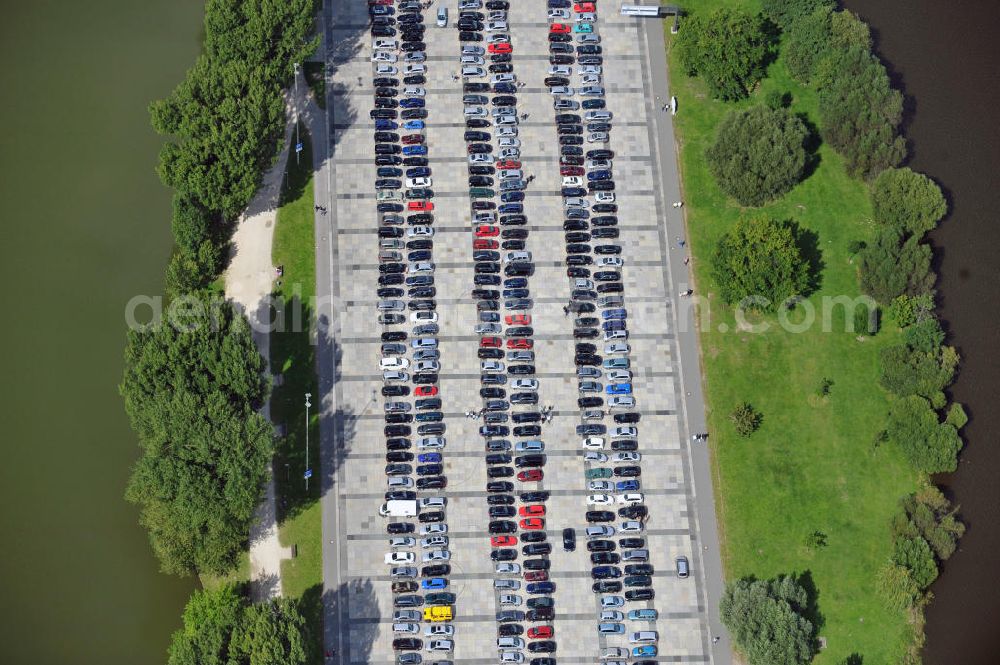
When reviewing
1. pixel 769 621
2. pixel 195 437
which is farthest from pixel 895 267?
pixel 195 437

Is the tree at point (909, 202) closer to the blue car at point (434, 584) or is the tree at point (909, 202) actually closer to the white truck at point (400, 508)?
the white truck at point (400, 508)

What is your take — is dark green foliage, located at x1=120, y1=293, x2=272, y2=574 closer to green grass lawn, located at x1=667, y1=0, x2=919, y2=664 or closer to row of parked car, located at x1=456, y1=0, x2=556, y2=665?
row of parked car, located at x1=456, y1=0, x2=556, y2=665

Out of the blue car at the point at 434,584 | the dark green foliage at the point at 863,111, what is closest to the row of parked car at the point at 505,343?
the blue car at the point at 434,584

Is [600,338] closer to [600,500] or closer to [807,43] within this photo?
[600,500]

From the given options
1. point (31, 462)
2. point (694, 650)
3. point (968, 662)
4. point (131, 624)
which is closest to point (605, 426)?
point (694, 650)

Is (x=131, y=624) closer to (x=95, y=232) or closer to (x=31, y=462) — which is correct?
(x=31, y=462)

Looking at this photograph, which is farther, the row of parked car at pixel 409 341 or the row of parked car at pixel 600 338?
the row of parked car at pixel 600 338
